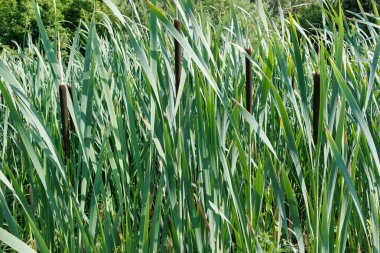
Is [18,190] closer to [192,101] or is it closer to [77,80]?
[192,101]

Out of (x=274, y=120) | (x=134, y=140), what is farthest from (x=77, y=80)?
(x=134, y=140)

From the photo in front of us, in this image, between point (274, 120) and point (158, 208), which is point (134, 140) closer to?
point (158, 208)

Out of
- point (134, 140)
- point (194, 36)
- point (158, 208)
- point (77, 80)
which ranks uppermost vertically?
point (194, 36)

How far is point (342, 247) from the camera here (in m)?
1.10

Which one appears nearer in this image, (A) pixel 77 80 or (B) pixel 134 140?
(B) pixel 134 140

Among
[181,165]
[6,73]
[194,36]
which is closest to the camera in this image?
[6,73]

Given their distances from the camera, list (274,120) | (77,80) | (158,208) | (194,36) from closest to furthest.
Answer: (158,208) → (194,36) → (274,120) → (77,80)

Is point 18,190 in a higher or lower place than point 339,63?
lower

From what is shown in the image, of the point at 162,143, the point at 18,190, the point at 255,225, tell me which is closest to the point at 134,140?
the point at 162,143

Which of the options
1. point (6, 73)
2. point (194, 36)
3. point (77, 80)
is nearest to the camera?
point (6, 73)

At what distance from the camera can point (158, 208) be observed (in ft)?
3.42

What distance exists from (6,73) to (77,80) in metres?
1.69

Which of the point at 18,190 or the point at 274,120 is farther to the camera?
the point at 274,120

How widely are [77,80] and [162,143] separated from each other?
150 cm
